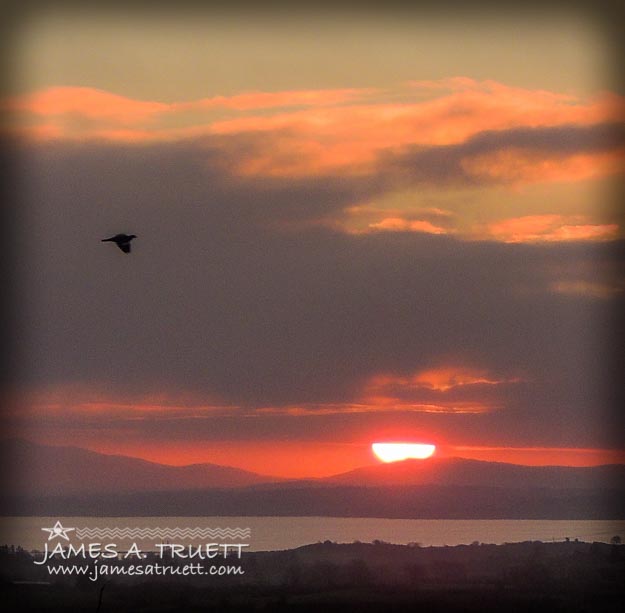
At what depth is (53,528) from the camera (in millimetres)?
4484

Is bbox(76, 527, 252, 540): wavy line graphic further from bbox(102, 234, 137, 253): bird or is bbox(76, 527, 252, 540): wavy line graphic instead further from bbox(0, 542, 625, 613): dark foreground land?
bbox(102, 234, 137, 253): bird

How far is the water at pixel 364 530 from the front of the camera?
4.53 m

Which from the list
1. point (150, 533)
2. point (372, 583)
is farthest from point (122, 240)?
point (372, 583)

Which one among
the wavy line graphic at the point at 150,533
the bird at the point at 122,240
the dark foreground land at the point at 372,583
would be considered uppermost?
the bird at the point at 122,240

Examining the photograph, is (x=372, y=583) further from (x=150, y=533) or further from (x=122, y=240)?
(x=122, y=240)

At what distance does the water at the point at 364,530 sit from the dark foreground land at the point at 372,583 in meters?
0.04

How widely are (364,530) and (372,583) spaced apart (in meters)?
0.20

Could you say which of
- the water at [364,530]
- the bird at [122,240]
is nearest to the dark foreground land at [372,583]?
the water at [364,530]

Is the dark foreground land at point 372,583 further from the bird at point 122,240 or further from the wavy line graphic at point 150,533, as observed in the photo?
the bird at point 122,240

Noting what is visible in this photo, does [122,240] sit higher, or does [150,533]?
[122,240]

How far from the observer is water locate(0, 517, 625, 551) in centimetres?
453

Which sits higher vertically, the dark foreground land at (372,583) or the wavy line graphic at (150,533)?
the wavy line graphic at (150,533)

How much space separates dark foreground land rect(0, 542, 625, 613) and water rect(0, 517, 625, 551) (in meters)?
0.04

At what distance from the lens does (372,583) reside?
178 inches
